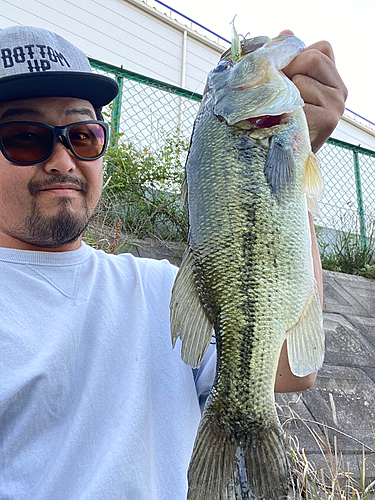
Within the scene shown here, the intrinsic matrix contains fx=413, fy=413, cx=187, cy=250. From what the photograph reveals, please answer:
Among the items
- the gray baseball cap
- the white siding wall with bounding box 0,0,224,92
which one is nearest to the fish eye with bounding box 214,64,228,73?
the gray baseball cap

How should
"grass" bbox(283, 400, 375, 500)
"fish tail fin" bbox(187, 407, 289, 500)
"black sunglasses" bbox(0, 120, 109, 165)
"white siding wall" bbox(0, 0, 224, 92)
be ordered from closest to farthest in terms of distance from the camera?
1. "fish tail fin" bbox(187, 407, 289, 500)
2. "black sunglasses" bbox(0, 120, 109, 165)
3. "grass" bbox(283, 400, 375, 500)
4. "white siding wall" bbox(0, 0, 224, 92)

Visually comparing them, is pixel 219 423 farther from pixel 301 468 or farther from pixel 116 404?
pixel 301 468

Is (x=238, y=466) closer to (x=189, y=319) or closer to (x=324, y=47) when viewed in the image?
(x=189, y=319)

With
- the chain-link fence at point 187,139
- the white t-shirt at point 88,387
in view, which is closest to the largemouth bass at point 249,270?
the white t-shirt at point 88,387

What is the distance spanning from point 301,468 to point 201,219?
186 centimetres

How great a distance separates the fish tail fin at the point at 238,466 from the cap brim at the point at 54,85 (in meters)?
1.22

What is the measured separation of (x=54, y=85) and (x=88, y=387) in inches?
40.8

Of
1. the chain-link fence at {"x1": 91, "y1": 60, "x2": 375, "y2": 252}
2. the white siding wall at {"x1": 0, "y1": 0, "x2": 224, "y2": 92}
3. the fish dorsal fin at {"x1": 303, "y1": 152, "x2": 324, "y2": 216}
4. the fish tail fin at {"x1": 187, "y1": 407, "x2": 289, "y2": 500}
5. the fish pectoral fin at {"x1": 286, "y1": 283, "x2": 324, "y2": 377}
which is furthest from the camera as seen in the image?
the white siding wall at {"x1": 0, "y1": 0, "x2": 224, "y2": 92}

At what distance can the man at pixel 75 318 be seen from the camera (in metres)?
1.13

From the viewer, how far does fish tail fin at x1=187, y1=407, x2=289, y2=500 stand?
2.92 ft

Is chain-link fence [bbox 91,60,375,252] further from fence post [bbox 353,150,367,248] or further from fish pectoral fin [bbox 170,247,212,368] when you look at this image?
fish pectoral fin [bbox 170,247,212,368]

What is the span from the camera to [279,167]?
115 centimetres

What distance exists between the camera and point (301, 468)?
7.57 feet

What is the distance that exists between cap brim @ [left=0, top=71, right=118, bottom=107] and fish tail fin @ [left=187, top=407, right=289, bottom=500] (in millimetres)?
1220
